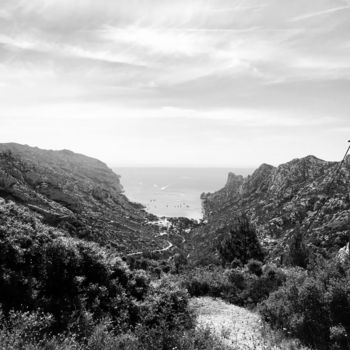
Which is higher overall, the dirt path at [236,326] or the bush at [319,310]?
the bush at [319,310]

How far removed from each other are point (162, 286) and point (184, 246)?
8486 cm

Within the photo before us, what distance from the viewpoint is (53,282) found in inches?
422

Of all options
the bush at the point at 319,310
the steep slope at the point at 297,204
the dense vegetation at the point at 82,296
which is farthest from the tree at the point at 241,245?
the dense vegetation at the point at 82,296

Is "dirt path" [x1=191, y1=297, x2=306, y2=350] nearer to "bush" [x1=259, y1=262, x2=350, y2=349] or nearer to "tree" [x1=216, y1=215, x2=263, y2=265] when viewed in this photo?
"bush" [x1=259, y1=262, x2=350, y2=349]

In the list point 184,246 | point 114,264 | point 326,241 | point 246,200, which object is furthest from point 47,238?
point 246,200

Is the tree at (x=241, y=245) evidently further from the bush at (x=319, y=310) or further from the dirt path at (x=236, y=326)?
the bush at (x=319, y=310)

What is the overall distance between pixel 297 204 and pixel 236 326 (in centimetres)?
6740

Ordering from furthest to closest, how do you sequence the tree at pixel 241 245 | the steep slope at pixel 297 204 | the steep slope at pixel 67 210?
1. the steep slope at pixel 67 210
2. the steep slope at pixel 297 204
3. the tree at pixel 241 245

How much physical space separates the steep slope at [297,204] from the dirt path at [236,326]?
2827 centimetres

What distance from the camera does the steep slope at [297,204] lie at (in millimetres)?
51231

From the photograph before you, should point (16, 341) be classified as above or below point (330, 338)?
above

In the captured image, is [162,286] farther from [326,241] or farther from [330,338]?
[326,241]

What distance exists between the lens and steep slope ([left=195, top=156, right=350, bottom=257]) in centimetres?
5123

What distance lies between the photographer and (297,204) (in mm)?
75750
